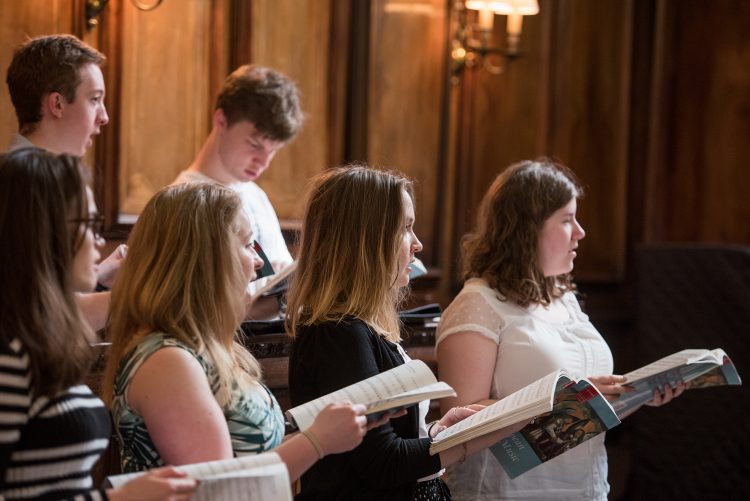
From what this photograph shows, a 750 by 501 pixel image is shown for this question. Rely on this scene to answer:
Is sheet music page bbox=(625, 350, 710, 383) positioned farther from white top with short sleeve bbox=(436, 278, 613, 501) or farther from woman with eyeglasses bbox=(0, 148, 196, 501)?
woman with eyeglasses bbox=(0, 148, 196, 501)

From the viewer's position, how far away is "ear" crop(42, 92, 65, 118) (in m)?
2.74

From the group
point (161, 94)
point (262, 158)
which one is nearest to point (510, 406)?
point (262, 158)

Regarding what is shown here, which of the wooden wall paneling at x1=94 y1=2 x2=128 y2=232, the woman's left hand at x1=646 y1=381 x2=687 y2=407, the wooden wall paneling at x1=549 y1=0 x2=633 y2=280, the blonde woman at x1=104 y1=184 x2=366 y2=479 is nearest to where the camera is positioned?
the blonde woman at x1=104 y1=184 x2=366 y2=479

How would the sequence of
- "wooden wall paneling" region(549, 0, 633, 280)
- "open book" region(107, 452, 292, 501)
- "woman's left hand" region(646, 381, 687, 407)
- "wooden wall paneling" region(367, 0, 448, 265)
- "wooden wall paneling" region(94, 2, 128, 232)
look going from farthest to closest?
1. "wooden wall paneling" region(549, 0, 633, 280)
2. "wooden wall paneling" region(367, 0, 448, 265)
3. "wooden wall paneling" region(94, 2, 128, 232)
4. "woman's left hand" region(646, 381, 687, 407)
5. "open book" region(107, 452, 292, 501)

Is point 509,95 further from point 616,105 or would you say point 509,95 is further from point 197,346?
point 197,346

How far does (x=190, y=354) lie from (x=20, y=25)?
189 centimetres

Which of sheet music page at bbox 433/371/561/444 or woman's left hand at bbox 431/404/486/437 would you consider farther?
woman's left hand at bbox 431/404/486/437

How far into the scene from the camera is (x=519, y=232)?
2.78m

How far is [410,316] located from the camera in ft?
9.62

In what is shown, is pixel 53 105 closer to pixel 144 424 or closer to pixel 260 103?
pixel 260 103

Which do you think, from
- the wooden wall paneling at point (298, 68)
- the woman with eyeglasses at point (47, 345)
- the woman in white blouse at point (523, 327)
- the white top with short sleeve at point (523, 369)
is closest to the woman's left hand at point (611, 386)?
the woman in white blouse at point (523, 327)

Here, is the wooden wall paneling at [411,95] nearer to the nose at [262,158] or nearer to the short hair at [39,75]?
the nose at [262,158]

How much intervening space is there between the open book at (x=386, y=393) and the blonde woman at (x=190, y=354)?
0.03 metres

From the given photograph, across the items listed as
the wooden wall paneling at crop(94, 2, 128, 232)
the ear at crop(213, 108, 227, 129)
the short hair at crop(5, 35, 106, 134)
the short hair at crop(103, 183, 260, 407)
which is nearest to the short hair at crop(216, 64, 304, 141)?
the ear at crop(213, 108, 227, 129)
